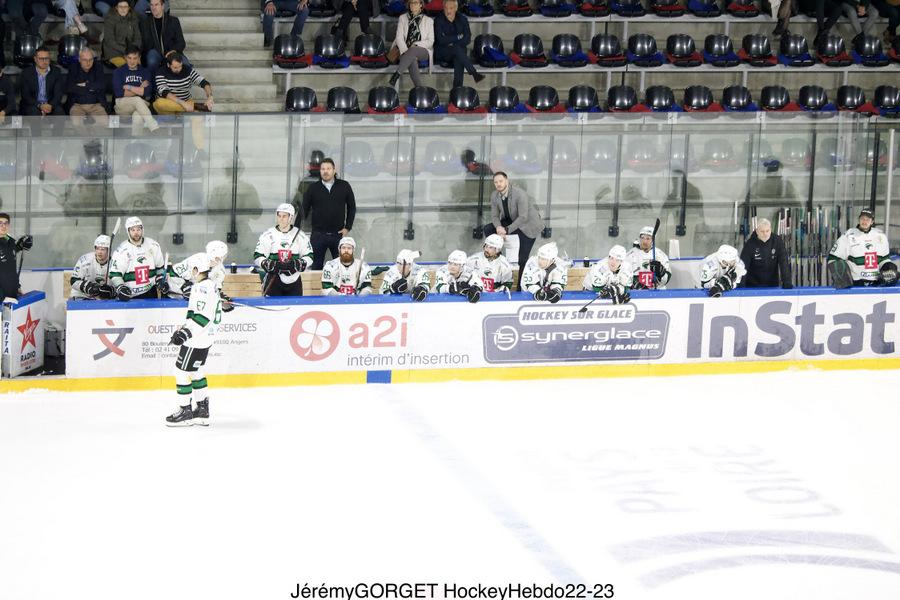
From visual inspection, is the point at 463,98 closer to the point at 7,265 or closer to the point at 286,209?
the point at 286,209

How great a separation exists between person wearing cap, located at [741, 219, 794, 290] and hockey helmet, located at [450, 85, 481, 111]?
457 cm

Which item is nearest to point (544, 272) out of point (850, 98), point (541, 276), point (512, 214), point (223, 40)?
point (541, 276)

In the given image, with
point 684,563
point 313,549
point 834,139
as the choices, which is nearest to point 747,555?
point 684,563

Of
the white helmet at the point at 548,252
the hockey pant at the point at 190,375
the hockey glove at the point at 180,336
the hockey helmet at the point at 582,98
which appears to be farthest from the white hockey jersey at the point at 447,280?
the hockey helmet at the point at 582,98

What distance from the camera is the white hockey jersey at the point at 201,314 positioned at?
10.7 meters

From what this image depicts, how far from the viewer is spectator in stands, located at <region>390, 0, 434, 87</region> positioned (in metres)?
16.9

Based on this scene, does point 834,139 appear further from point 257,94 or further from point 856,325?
point 257,94

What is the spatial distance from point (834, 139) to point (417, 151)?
453cm

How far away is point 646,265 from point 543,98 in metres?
4.36

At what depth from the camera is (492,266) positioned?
1298cm

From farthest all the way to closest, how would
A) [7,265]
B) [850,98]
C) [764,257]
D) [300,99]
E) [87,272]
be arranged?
[850,98]
[300,99]
[764,257]
[87,272]
[7,265]

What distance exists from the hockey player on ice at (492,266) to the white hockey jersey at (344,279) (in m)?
1.01

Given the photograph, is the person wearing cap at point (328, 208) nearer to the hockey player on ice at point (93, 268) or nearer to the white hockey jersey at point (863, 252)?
the hockey player on ice at point (93, 268)

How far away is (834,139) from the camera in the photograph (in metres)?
14.4
